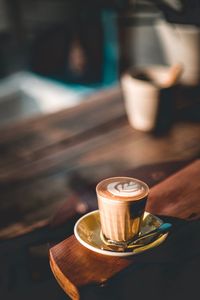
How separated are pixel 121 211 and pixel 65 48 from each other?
4212 millimetres

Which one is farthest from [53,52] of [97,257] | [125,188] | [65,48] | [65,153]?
[97,257]

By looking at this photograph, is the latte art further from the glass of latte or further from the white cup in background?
the white cup in background

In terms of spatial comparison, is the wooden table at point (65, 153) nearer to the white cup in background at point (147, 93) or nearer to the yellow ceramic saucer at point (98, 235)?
the white cup in background at point (147, 93)

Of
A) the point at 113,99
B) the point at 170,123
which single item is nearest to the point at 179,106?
the point at 170,123

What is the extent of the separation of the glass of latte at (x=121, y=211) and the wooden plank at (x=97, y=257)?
7cm

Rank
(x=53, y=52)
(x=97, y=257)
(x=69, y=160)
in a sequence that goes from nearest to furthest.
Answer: (x=97, y=257)
(x=69, y=160)
(x=53, y=52)

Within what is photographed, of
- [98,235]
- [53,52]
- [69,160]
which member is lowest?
[53,52]

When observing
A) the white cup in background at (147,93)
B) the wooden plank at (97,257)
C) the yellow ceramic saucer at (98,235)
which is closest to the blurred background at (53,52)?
the white cup in background at (147,93)

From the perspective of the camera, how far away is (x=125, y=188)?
0.92 meters

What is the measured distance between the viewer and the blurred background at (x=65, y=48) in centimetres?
317

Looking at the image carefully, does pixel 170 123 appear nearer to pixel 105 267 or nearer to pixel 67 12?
pixel 105 267

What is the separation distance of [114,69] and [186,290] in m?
3.64

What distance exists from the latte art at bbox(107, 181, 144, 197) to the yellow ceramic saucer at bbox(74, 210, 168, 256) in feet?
0.31

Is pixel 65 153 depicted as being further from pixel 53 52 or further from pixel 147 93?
pixel 53 52
